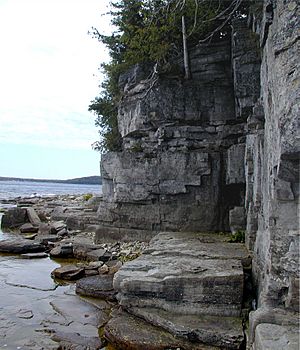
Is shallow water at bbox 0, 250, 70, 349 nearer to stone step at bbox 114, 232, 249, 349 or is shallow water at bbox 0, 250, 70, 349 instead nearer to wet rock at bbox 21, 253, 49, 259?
wet rock at bbox 21, 253, 49, 259

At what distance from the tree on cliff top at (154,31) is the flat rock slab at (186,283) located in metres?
6.09

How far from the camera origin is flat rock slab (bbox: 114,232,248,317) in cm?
616

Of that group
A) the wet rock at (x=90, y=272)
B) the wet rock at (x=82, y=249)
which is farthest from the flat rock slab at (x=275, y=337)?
the wet rock at (x=82, y=249)

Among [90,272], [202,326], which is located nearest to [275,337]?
[202,326]

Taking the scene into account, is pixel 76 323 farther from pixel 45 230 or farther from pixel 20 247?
pixel 45 230

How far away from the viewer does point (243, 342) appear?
5.42 m

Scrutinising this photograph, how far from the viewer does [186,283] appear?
6.28 metres

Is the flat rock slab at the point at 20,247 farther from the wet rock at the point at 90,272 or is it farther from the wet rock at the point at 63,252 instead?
the wet rock at the point at 90,272

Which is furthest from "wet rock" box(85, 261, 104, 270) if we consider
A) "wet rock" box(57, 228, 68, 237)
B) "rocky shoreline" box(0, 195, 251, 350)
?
"wet rock" box(57, 228, 68, 237)

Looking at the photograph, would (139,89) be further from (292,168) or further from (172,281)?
(292,168)

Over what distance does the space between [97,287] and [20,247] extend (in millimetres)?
5511

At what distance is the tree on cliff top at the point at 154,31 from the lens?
10.8 metres

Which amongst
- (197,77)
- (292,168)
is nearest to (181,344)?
(292,168)

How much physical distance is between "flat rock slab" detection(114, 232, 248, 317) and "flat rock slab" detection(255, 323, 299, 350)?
1595mm
